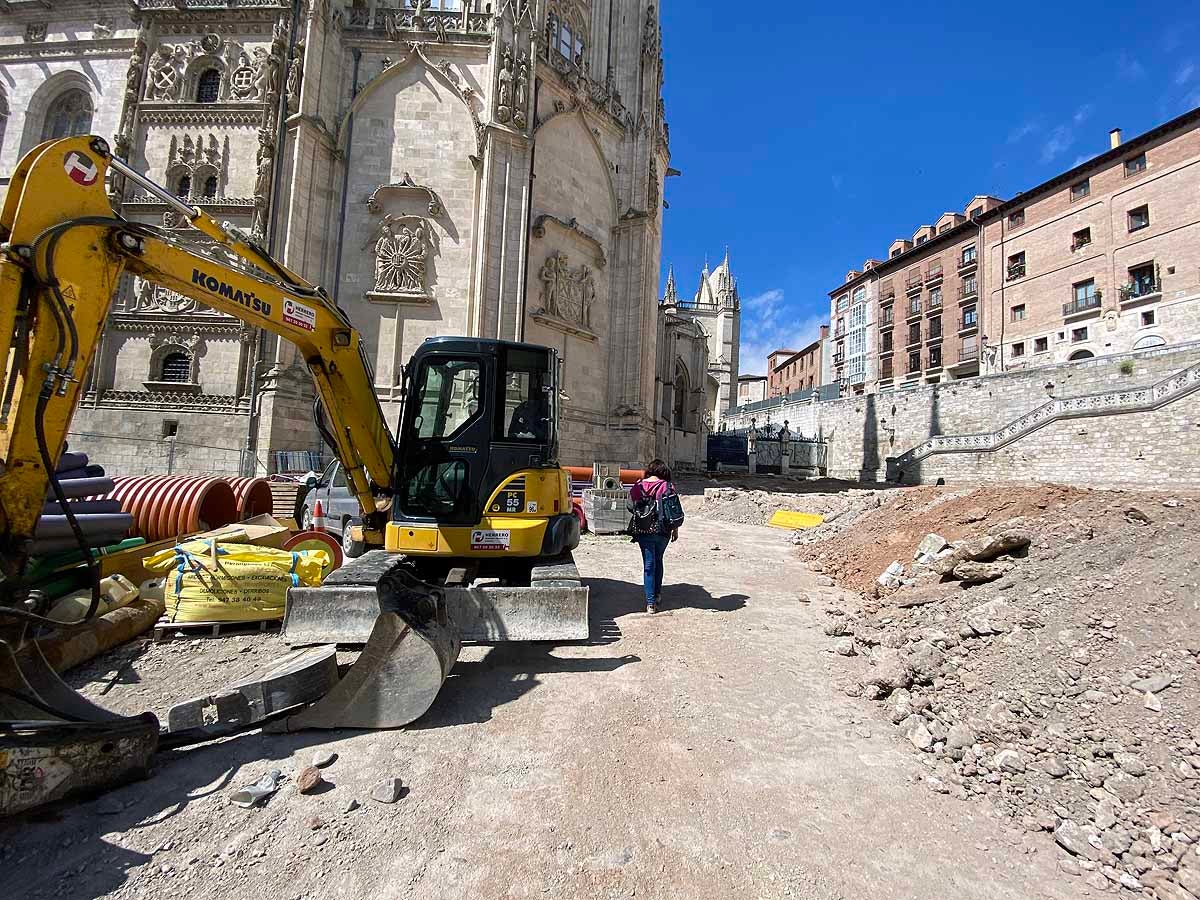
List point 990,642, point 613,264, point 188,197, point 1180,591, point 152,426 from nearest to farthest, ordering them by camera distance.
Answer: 1. point 1180,591
2. point 990,642
3. point 152,426
4. point 188,197
5. point 613,264

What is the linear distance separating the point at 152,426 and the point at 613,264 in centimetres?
1675

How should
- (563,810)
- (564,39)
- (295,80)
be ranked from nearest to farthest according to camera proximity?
1. (563,810)
2. (295,80)
3. (564,39)

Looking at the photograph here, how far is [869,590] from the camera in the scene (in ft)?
22.2

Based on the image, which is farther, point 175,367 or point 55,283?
point 175,367

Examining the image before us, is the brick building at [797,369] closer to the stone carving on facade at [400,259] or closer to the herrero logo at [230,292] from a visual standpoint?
the stone carving on facade at [400,259]

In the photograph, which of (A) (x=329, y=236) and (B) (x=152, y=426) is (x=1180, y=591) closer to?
(A) (x=329, y=236)

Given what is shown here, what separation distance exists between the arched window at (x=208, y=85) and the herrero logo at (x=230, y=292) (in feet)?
68.1

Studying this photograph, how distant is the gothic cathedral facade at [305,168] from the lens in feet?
52.2

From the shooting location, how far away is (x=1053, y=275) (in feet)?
104

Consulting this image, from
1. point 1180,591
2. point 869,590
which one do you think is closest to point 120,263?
point 1180,591

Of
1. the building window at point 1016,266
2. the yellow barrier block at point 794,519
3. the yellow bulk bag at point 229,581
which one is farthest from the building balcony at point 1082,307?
the yellow bulk bag at point 229,581

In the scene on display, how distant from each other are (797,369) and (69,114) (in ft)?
202

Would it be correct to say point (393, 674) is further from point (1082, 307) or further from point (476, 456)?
point (1082, 307)

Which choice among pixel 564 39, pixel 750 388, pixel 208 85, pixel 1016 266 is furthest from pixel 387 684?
pixel 750 388
